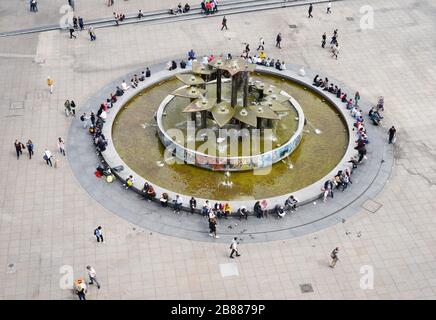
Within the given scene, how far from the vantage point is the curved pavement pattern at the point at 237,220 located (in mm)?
44750

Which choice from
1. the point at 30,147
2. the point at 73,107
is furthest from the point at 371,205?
the point at 73,107

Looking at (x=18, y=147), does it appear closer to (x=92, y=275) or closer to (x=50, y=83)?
(x=50, y=83)

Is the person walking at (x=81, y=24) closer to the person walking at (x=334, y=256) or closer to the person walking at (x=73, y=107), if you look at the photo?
the person walking at (x=73, y=107)

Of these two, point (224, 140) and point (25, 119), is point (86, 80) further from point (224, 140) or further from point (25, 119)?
point (224, 140)

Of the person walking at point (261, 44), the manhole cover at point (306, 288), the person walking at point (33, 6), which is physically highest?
the person walking at point (33, 6)

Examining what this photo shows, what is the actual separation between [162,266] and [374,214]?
18338mm

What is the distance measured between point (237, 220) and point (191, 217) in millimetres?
3842

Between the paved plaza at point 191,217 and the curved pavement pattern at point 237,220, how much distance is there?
1.73 ft

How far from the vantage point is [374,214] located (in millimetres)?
46469

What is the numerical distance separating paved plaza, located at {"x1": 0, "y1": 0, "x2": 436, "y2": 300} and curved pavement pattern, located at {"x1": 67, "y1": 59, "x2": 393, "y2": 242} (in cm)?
53

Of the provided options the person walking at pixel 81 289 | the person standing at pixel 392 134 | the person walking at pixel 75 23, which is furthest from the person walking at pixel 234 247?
the person walking at pixel 75 23

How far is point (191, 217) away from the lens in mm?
45938

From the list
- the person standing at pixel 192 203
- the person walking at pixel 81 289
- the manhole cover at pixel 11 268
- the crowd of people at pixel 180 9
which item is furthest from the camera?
the crowd of people at pixel 180 9

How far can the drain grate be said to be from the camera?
1848 inches
